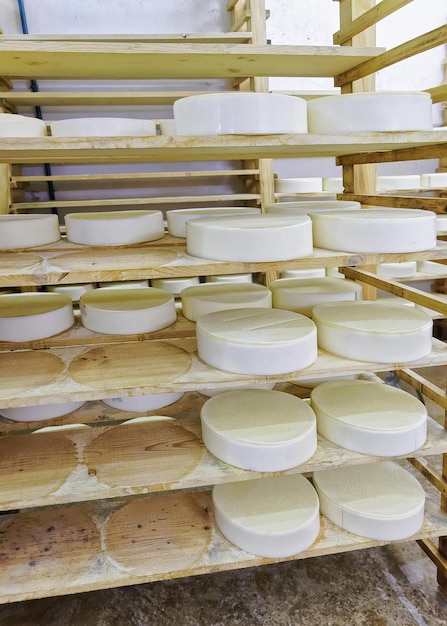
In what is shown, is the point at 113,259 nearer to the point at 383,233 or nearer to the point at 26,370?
the point at 26,370

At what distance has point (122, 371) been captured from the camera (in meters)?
1.47

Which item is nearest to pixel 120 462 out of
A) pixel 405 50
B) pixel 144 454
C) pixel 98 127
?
pixel 144 454

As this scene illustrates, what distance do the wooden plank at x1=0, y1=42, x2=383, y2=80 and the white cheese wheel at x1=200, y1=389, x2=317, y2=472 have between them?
1.13 meters

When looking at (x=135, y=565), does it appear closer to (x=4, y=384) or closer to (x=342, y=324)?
(x=4, y=384)

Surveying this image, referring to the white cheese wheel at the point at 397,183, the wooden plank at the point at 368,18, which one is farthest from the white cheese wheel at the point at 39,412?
the white cheese wheel at the point at 397,183

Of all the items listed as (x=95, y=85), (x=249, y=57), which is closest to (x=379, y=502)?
(x=249, y=57)

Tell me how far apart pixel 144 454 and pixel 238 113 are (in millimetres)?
1127

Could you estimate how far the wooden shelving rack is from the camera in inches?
51.5

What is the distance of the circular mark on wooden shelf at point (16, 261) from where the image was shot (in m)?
1.28

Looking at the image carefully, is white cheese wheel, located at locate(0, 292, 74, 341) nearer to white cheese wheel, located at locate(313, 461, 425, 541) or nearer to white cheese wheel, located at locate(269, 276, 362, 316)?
white cheese wheel, located at locate(269, 276, 362, 316)

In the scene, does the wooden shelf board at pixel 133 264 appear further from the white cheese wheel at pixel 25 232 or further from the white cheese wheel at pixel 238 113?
the white cheese wheel at pixel 238 113

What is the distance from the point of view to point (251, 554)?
1.53 meters

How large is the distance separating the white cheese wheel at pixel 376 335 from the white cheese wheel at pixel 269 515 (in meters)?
0.55

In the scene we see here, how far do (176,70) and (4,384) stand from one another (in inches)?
45.4
